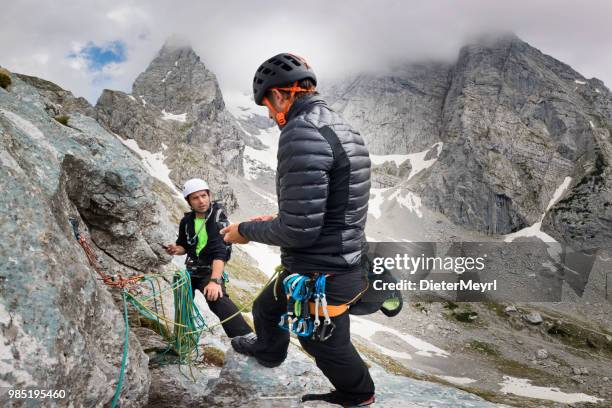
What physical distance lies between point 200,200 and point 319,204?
16.0 feet

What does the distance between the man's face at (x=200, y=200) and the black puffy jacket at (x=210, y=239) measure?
0.64ft

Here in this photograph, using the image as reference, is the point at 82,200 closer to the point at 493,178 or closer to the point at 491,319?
the point at 491,319

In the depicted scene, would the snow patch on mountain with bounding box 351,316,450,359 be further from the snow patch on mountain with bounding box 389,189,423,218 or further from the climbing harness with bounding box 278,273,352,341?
the snow patch on mountain with bounding box 389,189,423,218

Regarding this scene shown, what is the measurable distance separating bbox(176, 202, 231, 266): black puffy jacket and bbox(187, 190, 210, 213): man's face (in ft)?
0.64

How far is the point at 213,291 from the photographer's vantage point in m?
7.97

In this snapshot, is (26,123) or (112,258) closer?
(26,123)

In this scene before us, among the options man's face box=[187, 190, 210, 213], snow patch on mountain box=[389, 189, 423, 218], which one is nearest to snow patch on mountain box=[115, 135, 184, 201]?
snow patch on mountain box=[389, 189, 423, 218]

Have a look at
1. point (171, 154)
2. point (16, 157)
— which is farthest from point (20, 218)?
point (171, 154)

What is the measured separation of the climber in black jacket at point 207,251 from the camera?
8.09 meters

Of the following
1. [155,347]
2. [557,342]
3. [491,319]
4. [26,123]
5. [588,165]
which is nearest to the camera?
[26,123]

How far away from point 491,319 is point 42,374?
10592 centimetres

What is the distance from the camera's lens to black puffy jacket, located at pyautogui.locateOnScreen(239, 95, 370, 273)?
13.9ft

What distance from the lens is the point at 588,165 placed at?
6373 inches

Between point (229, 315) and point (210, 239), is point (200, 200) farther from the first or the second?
point (229, 315)
